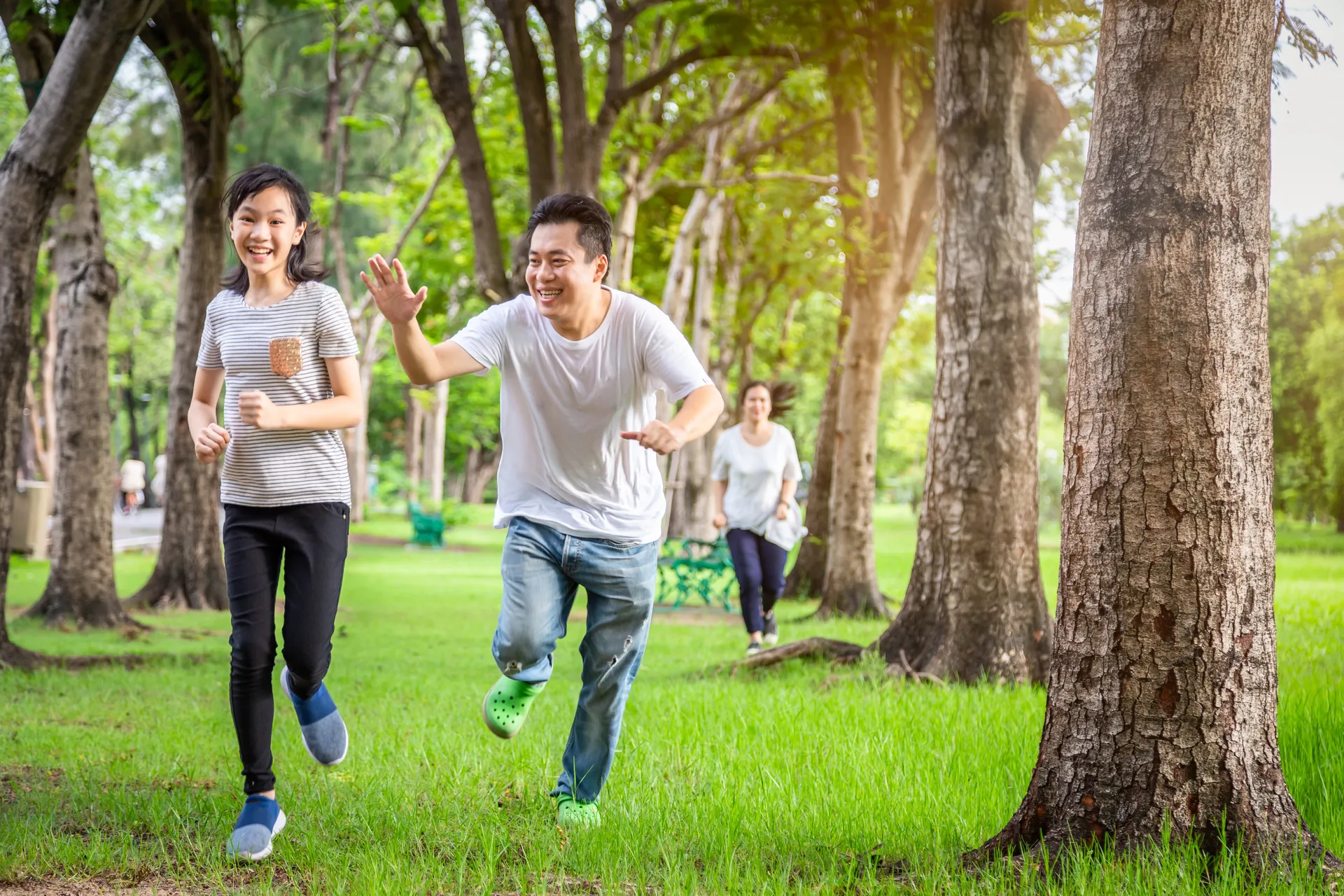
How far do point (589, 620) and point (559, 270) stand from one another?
4.29ft

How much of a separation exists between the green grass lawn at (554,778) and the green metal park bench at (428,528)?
68.6 ft

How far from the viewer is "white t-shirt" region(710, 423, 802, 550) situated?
34.2 feet

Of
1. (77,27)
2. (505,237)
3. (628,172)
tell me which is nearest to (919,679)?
(77,27)

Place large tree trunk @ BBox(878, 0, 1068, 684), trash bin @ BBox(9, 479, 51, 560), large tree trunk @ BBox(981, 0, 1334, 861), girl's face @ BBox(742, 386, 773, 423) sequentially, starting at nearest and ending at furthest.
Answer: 1. large tree trunk @ BBox(981, 0, 1334, 861)
2. large tree trunk @ BBox(878, 0, 1068, 684)
3. girl's face @ BBox(742, 386, 773, 423)
4. trash bin @ BBox(9, 479, 51, 560)

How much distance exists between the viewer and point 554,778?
5.28 m

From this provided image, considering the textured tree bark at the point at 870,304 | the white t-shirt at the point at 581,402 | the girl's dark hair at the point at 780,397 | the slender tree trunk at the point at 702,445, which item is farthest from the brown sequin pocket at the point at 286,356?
the slender tree trunk at the point at 702,445

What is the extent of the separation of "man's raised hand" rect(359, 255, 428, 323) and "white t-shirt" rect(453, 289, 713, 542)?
0.29 m

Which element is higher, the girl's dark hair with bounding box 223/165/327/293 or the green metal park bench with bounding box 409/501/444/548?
the girl's dark hair with bounding box 223/165/327/293

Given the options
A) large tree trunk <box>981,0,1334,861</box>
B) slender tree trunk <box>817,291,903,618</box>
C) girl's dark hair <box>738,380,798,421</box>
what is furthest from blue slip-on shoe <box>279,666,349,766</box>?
slender tree trunk <box>817,291,903,618</box>

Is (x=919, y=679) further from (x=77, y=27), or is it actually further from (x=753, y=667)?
(x=77, y=27)

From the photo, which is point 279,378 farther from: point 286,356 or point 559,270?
point 559,270

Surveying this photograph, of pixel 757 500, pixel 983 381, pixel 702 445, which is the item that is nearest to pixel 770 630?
pixel 757 500

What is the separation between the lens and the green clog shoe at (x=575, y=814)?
171 inches

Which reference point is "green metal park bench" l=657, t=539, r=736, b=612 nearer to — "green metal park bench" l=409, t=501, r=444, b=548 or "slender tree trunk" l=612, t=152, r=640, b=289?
"slender tree trunk" l=612, t=152, r=640, b=289
